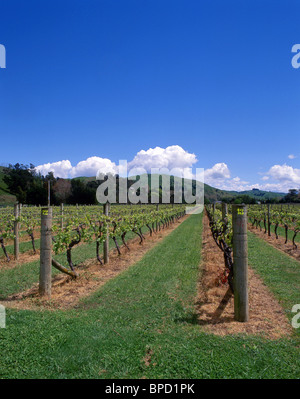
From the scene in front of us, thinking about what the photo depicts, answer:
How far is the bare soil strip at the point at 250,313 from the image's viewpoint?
372 cm

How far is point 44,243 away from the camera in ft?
17.6

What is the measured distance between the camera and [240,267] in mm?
4047

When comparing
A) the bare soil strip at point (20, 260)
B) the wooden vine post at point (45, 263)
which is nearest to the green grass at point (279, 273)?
the wooden vine post at point (45, 263)

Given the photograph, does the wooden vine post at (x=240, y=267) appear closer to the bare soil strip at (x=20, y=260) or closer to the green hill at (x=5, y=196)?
the bare soil strip at (x=20, y=260)

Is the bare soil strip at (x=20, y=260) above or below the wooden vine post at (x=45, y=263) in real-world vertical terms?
below

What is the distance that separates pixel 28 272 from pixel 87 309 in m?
3.63

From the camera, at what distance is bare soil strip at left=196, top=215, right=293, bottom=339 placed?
3.72 m

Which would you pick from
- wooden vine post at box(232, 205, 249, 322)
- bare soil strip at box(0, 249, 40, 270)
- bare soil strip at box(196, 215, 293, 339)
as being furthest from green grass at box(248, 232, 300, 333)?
bare soil strip at box(0, 249, 40, 270)

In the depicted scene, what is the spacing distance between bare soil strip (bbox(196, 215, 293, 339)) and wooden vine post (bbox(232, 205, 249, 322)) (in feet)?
0.63

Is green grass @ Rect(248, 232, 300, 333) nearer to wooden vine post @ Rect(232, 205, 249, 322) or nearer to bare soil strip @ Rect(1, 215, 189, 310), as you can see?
wooden vine post @ Rect(232, 205, 249, 322)

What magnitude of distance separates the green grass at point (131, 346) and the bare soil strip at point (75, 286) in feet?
1.73
